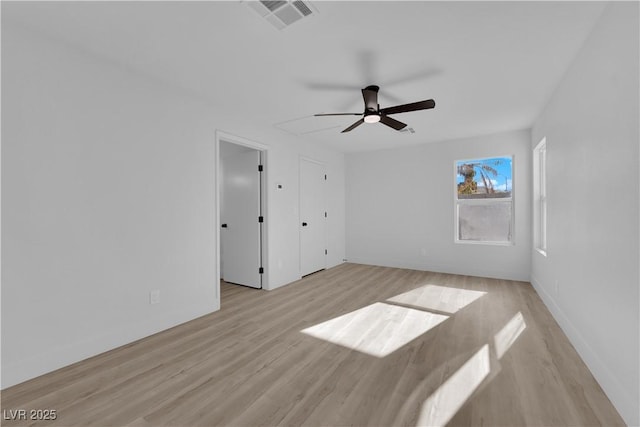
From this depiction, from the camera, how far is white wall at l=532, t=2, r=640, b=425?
5.04 feet

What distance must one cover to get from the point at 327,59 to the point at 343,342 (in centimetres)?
254

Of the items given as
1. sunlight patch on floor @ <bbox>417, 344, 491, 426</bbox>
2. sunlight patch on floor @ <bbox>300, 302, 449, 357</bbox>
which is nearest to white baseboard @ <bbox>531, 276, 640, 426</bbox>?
sunlight patch on floor @ <bbox>417, 344, 491, 426</bbox>

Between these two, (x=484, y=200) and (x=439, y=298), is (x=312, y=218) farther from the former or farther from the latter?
(x=484, y=200)

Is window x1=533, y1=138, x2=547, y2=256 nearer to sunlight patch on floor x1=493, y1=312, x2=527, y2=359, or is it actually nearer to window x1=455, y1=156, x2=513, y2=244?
window x1=455, y1=156, x2=513, y2=244

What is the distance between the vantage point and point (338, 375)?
2029 mm

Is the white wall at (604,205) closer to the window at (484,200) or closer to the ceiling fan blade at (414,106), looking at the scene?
the ceiling fan blade at (414,106)

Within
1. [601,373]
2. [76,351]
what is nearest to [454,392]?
[601,373]

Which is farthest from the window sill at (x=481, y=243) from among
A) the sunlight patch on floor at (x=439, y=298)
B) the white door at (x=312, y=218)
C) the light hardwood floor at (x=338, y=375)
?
the white door at (x=312, y=218)

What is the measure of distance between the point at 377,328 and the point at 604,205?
6.68ft

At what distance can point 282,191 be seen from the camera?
14.9 feet

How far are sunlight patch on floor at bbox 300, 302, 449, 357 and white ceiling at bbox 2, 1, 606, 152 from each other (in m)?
2.51

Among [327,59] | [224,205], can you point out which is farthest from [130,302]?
[327,59]

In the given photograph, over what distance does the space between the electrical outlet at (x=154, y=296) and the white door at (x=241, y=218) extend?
5.37 feet

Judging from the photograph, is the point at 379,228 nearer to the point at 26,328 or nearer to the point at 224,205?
the point at 224,205
